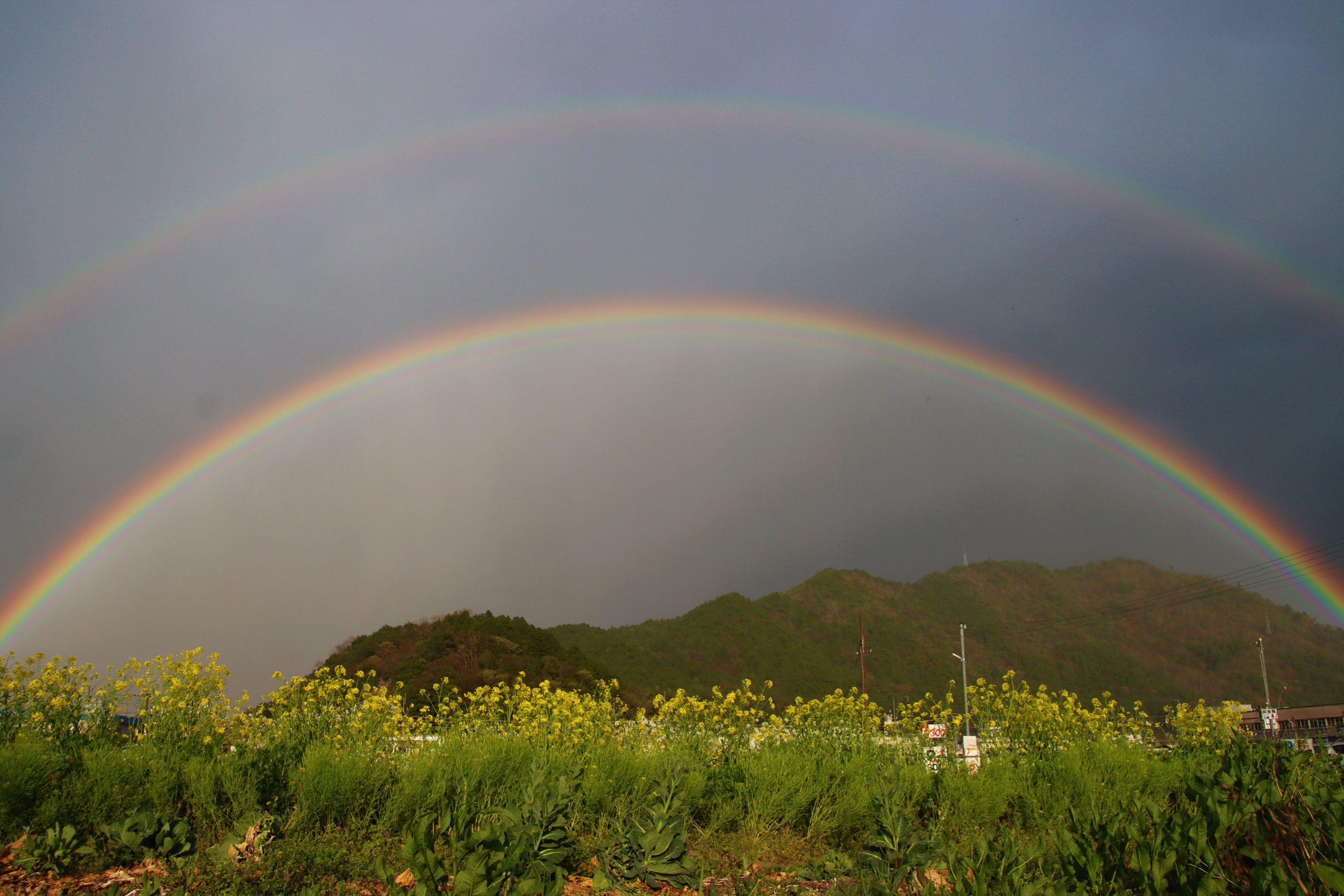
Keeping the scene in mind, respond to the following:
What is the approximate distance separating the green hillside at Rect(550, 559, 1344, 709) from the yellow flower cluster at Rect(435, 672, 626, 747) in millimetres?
39122

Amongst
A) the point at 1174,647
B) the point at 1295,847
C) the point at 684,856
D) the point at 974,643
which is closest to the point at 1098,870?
the point at 1295,847

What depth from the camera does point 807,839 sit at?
6.75 metres

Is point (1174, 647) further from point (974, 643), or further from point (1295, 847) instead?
point (1295, 847)

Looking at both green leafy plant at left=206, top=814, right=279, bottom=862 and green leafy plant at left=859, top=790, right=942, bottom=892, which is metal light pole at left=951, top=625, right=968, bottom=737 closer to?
green leafy plant at left=859, top=790, right=942, bottom=892

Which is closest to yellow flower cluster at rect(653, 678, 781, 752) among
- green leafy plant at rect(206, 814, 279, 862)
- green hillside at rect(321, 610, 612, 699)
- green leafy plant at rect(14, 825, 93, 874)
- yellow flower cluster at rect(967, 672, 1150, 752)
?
yellow flower cluster at rect(967, 672, 1150, 752)

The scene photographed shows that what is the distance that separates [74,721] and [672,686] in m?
45.2

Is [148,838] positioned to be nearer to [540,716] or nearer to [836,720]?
[540,716]

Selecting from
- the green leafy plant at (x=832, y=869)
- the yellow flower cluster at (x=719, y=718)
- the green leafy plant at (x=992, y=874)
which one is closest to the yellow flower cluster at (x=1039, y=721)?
the yellow flower cluster at (x=719, y=718)

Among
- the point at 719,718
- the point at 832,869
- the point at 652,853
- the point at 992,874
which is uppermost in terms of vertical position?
the point at 719,718

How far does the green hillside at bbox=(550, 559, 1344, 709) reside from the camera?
6309cm

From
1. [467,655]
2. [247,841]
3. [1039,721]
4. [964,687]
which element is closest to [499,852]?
[247,841]

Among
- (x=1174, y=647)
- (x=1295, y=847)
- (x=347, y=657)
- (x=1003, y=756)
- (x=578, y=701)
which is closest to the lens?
(x=1295, y=847)

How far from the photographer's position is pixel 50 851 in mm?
4984

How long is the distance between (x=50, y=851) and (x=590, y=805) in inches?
131
